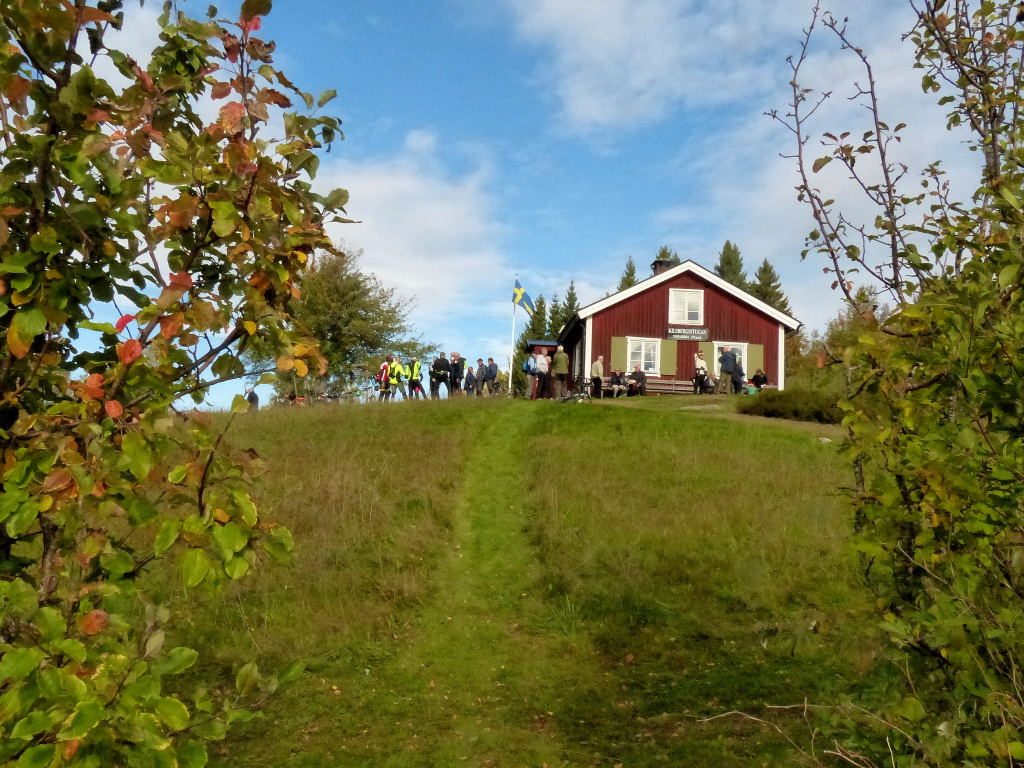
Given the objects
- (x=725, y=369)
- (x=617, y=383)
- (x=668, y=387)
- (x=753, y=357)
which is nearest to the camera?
(x=725, y=369)

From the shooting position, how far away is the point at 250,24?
2436 millimetres

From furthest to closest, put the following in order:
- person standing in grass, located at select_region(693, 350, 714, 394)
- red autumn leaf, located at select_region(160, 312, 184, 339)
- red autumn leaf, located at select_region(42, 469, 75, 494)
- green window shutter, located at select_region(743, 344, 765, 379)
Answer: green window shutter, located at select_region(743, 344, 765, 379) → person standing in grass, located at select_region(693, 350, 714, 394) → red autumn leaf, located at select_region(160, 312, 184, 339) → red autumn leaf, located at select_region(42, 469, 75, 494)

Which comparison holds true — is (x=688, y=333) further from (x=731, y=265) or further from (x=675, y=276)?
(x=731, y=265)

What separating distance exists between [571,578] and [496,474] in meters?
5.98

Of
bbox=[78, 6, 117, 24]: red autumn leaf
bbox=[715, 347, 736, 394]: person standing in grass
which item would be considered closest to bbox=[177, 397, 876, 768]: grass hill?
bbox=[78, 6, 117, 24]: red autumn leaf

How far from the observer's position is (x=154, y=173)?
7.60 ft

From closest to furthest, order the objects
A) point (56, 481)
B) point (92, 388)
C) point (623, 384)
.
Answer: point (56, 481) < point (92, 388) < point (623, 384)

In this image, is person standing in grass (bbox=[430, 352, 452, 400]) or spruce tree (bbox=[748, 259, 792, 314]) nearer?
person standing in grass (bbox=[430, 352, 452, 400])

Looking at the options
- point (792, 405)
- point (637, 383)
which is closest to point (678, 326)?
point (637, 383)

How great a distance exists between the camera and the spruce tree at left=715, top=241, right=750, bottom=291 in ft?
304

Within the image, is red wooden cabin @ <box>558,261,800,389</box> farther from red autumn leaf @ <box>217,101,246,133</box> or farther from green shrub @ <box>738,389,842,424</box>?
red autumn leaf @ <box>217,101,246,133</box>

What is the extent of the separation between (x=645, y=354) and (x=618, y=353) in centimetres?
129

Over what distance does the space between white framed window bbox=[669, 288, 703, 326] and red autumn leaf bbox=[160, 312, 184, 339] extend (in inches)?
1421

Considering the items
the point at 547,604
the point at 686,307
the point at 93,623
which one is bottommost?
the point at 547,604
